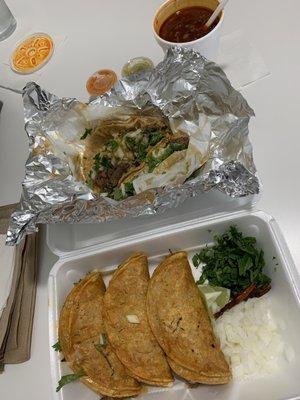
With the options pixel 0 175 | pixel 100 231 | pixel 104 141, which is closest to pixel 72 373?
pixel 100 231

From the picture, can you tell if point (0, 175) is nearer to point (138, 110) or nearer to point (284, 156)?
point (138, 110)

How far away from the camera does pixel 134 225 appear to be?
1.09m

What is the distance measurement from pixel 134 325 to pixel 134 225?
26cm

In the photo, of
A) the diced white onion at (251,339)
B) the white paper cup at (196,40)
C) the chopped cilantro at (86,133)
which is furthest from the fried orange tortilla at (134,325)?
the white paper cup at (196,40)

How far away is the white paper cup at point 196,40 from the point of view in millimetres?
1096

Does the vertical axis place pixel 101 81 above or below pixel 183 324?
above

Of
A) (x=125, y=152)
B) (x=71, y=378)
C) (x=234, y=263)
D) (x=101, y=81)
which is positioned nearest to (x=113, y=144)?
(x=125, y=152)

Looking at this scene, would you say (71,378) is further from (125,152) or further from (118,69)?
(118,69)

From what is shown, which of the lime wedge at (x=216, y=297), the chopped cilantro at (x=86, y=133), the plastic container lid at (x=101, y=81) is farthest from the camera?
the plastic container lid at (x=101, y=81)

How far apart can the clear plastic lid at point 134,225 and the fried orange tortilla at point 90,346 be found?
12 cm

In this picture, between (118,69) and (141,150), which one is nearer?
(141,150)

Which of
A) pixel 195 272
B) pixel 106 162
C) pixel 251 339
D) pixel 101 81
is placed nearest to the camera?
pixel 251 339

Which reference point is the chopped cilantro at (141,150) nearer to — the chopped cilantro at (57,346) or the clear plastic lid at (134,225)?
the clear plastic lid at (134,225)

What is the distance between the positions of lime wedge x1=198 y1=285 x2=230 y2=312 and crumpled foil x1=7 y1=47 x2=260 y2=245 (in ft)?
0.70
